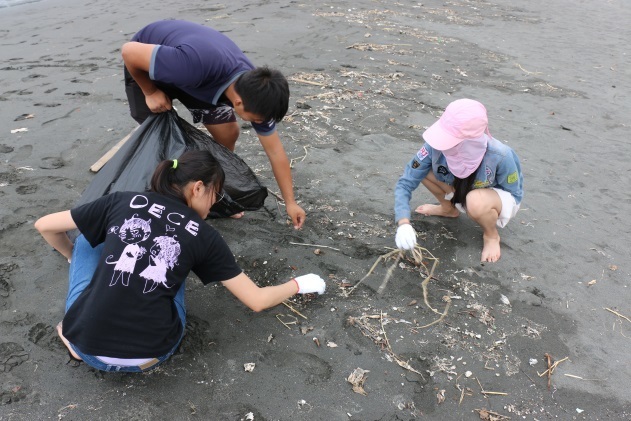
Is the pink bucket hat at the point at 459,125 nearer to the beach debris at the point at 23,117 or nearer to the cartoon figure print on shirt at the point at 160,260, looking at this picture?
the cartoon figure print on shirt at the point at 160,260

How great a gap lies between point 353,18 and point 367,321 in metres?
6.01

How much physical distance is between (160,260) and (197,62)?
3.37 feet

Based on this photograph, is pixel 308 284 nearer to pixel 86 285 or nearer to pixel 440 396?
pixel 440 396

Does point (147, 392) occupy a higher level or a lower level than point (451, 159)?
lower

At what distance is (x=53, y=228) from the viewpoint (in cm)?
181

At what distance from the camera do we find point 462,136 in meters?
2.20

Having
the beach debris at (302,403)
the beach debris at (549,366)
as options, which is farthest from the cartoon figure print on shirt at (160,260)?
the beach debris at (549,366)

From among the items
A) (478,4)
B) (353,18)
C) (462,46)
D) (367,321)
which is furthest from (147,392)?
(478,4)

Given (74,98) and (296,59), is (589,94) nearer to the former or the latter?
(296,59)

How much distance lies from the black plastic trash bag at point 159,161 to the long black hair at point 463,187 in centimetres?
104

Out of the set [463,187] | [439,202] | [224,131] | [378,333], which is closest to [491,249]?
[463,187]

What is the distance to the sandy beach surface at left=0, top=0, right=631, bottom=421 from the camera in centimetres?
173

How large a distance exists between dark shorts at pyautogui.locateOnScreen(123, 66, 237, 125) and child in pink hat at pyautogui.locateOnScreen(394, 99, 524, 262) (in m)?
1.10

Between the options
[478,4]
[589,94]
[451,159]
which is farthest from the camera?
[478,4]
